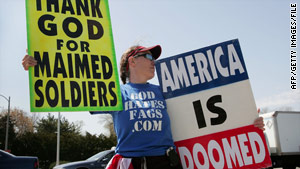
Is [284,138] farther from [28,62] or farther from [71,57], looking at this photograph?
[28,62]

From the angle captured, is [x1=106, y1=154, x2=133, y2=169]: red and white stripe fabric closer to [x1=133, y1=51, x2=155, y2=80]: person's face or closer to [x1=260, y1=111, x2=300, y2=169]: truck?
[x1=133, y1=51, x2=155, y2=80]: person's face

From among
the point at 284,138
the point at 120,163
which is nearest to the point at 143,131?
the point at 120,163

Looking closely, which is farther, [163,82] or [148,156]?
[163,82]

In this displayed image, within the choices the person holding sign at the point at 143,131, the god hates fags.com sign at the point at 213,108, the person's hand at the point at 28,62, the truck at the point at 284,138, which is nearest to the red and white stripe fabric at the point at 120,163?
the person holding sign at the point at 143,131

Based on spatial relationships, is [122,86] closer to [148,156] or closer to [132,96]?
[132,96]

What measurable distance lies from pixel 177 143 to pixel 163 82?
23.0 inches

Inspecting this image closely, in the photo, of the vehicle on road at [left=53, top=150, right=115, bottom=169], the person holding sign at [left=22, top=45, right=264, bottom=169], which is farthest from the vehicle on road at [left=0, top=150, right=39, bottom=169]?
the person holding sign at [left=22, top=45, right=264, bottom=169]

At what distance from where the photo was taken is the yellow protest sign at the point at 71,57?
2414 millimetres

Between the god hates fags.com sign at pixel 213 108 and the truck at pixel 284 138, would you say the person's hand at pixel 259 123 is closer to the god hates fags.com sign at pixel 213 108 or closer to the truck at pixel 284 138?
the god hates fags.com sign at pixel 213 108

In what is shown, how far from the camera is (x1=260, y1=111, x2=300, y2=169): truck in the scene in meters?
11.8

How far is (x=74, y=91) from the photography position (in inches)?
97.8

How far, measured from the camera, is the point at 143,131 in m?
2.46

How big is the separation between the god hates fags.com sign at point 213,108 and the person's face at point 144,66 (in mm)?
127

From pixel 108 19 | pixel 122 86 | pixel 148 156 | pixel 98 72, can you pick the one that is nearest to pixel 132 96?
pixel 122 86
